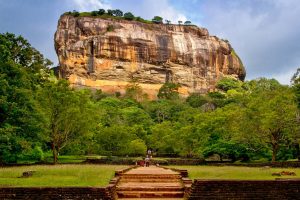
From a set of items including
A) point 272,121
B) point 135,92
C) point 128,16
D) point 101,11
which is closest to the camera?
point 272,121

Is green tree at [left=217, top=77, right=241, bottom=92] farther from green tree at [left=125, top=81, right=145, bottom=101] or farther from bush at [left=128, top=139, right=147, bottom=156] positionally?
bush at [left=128, top=139, right=147, bottom=156]

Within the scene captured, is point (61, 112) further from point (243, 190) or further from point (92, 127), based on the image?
point (243, 190)

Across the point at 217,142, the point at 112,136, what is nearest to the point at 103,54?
the point at 112,136

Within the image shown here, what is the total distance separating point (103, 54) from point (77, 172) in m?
84.5

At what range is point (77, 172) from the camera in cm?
1883

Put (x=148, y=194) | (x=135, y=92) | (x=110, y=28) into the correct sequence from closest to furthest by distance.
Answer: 1. (x=148, y=194)
2. (x=135, y=92)
3. (x=110, y=28)

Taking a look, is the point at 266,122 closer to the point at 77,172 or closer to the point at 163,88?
the point at 77,172

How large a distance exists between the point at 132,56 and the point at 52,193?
93803 millimetres

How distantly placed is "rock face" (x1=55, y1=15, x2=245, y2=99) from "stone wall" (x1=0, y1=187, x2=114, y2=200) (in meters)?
89.6

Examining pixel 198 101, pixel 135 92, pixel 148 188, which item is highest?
pixel 135 92

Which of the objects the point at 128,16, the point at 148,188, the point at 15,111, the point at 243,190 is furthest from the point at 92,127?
the point at 128,16

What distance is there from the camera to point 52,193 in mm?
11328

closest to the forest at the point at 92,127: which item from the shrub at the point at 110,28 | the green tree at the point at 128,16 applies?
the shrub at the point at 110,28

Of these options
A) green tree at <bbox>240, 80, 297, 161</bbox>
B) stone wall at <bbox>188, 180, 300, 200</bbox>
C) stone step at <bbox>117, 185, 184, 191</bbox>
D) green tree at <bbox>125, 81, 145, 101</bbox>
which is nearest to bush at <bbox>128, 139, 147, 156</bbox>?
green tree at <bbox>240, 80, 297, 161</bbox>
